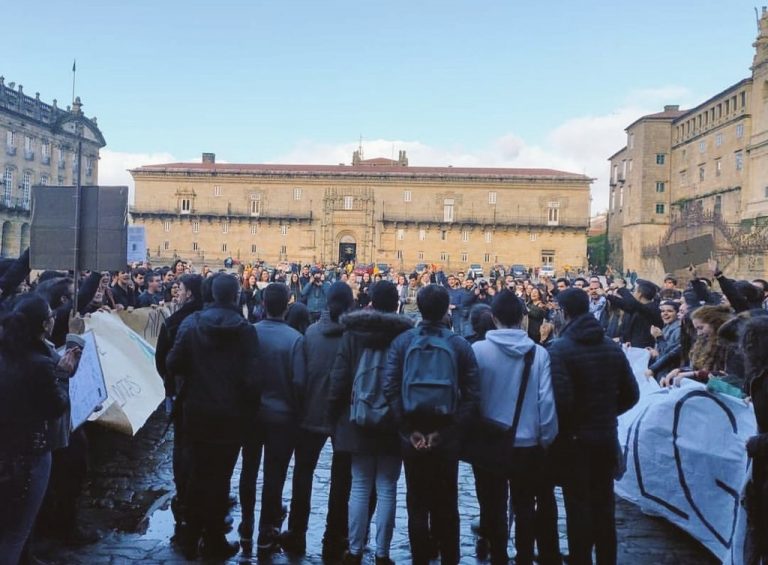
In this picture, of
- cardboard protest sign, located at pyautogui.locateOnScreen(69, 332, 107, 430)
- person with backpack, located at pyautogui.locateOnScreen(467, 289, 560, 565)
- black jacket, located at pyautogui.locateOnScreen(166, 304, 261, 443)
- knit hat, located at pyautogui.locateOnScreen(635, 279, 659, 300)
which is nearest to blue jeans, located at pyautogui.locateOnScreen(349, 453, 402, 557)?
person with backpack, located at pyautogui.locateOnScreen(467, 289, 560, 565)

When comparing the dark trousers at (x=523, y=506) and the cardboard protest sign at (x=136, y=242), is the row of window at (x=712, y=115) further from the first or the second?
the dark trousers at (x=523, y=506)

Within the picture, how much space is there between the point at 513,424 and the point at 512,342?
491 mm

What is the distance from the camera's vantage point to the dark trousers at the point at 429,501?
3.98m

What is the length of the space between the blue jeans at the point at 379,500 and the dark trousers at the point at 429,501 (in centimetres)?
28

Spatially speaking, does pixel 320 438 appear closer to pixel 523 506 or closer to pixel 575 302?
pixel 523 506

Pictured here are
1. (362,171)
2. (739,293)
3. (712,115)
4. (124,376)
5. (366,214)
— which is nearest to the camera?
(739,293)

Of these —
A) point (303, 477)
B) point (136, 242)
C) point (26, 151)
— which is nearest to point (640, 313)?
point (303, 477)

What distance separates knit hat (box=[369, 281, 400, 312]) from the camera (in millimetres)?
4353

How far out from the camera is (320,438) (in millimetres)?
4688

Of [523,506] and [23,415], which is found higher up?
[23,415]

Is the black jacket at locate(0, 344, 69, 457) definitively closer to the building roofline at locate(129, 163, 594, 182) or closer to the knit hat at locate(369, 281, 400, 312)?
the knit hat at locate(369, 281, 400, 312)

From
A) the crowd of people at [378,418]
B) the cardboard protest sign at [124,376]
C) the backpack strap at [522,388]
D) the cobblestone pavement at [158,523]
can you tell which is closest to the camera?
the crowd of people at [378,418]

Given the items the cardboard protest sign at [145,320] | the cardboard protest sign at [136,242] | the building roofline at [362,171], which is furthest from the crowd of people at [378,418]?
the building roofline at [362,171]

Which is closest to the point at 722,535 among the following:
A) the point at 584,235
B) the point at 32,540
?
the point at 32,540
